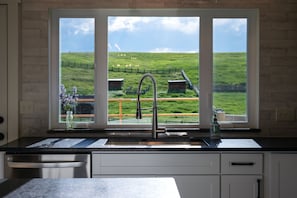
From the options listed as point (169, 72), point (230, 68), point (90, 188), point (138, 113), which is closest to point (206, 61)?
point (230, 68)

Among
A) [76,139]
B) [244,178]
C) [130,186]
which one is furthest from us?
[76,139]

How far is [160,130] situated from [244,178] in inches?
33.2

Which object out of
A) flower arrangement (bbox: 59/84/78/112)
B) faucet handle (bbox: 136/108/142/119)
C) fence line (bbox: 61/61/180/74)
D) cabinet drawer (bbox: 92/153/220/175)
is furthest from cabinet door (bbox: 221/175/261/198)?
flower arrangement (bbox: 59/84/78/112)

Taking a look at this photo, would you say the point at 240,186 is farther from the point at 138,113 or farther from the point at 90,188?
the point at 90,188

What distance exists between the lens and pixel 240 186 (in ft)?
8.57

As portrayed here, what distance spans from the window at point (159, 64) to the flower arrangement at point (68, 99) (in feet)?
0.09

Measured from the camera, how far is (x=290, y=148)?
262 centimetres

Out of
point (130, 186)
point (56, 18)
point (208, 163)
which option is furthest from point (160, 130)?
point (130, 186)

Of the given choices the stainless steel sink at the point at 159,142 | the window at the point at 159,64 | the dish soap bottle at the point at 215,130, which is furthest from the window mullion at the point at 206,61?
the stainless steel sink at the point at 159,142

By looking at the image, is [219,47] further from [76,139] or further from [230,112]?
[76,139]

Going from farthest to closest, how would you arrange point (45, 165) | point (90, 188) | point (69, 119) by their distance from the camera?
1. point (69, 119)
2. point (45, 165)
3. point (90, 188)

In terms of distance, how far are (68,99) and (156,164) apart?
44.3 inches

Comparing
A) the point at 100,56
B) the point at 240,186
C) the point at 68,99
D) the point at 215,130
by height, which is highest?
the point at 100,56

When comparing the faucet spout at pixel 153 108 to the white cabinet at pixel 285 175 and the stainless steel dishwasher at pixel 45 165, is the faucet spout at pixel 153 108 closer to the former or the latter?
the stainless steel dishwasher at pixel 45 165
